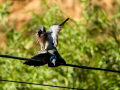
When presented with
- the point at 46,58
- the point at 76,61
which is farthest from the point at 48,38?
the point at 76,61

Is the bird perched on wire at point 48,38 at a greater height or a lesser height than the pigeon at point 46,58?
greater

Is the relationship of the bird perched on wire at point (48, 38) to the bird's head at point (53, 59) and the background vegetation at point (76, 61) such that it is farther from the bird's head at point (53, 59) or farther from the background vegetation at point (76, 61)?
the background vegetation at point (76, 61)

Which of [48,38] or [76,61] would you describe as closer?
[48,38]

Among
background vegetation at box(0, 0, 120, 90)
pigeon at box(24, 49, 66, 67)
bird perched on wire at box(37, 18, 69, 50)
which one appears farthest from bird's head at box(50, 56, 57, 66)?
background vegetation at box(0, 0, 120, 90)

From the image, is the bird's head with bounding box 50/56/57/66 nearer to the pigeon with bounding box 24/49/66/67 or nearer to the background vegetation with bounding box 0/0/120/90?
the pigeon with bounding box 24/49/66/67

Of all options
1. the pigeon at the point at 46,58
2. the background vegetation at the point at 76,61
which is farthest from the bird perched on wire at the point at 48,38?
the background vegetation at the point at 76,61

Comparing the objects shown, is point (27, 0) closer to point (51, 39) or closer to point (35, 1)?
point (35, 1)

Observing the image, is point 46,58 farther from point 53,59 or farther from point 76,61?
point 76,61

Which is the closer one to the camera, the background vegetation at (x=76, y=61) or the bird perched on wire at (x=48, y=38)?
the bird perched on wire at (x=48, y=38)

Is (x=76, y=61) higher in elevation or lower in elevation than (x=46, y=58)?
lower

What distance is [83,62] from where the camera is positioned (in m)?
3.84

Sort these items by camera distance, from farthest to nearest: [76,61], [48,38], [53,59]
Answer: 1. [76,61]
2. [48,38]
3. [53,59]

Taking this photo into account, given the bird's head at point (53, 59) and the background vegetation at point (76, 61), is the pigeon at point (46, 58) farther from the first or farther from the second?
the background vegetation at point (76, 61)

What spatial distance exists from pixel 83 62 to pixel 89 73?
0.25 m
